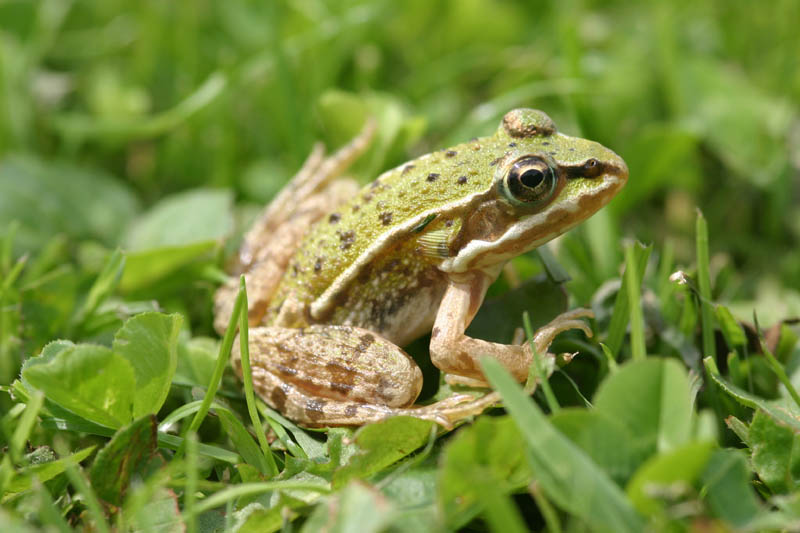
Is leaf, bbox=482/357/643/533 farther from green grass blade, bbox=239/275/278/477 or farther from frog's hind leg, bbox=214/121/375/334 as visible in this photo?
frog's hind leg, bbox=214/121/375/334

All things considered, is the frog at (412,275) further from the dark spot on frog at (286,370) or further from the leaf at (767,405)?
the leaf at (767,405)

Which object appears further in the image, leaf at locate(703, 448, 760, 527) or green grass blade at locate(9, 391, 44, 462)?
green grass blade at locate(9, 391, 44, 462)

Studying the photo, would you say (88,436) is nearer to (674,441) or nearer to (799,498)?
(674,441)

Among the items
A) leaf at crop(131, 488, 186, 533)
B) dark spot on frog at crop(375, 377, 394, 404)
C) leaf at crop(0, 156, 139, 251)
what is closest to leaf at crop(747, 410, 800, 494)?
dark spot on frog at crop(375, 377, 394, 404)

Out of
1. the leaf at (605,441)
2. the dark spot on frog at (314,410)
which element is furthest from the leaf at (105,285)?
the leaf at (605,441)

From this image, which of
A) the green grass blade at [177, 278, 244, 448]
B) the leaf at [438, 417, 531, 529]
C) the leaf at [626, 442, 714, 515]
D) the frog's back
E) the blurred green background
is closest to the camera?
the leaf at [626, 442, 714, 515]

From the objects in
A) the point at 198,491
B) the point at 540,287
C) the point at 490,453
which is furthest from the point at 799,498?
the point at 198,491
